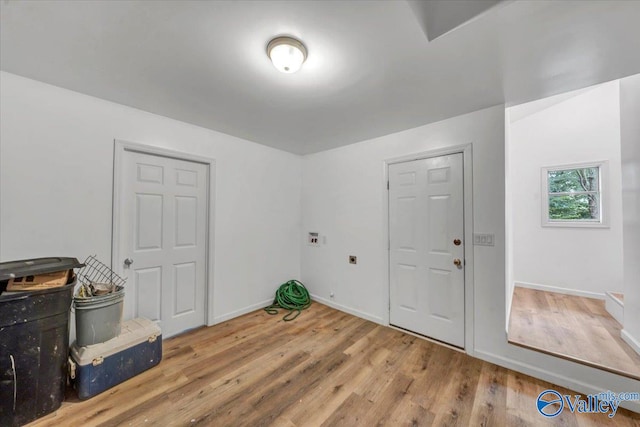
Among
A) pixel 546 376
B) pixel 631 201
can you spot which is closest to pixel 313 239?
pixel 546 376

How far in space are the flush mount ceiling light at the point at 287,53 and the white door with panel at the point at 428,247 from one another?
6.00ft

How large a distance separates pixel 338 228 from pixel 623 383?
282 cm

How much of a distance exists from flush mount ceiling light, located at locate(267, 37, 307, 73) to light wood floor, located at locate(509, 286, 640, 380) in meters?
2.95

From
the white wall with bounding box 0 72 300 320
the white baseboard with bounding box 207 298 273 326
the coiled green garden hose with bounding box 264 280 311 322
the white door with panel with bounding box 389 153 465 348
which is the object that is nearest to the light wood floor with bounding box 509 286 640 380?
the white door with panel with bounding box 389 153 465 348

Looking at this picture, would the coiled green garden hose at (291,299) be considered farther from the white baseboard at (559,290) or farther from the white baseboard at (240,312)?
the white baseboard at (559,290)

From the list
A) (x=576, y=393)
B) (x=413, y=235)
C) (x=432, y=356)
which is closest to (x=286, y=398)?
(x=432, y=356)

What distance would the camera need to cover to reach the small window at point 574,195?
12.0ft

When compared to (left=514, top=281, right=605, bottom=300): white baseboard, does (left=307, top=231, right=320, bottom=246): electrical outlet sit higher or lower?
higher

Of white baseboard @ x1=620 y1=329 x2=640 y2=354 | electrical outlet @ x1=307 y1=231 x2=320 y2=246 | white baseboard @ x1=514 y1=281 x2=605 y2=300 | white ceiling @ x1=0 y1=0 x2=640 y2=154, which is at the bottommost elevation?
white baseboard @ x1=514 y1=281 x2=605 y2=300

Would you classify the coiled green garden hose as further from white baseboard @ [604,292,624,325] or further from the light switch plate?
white baseboard @ [604,292,624,325]

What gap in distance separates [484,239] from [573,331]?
1.48 meters

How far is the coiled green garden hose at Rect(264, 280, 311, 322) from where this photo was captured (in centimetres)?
337

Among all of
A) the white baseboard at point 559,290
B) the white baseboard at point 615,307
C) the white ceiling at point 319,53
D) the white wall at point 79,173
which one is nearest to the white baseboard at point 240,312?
the white wall at point 79,173

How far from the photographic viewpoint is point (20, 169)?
5.86 ft
